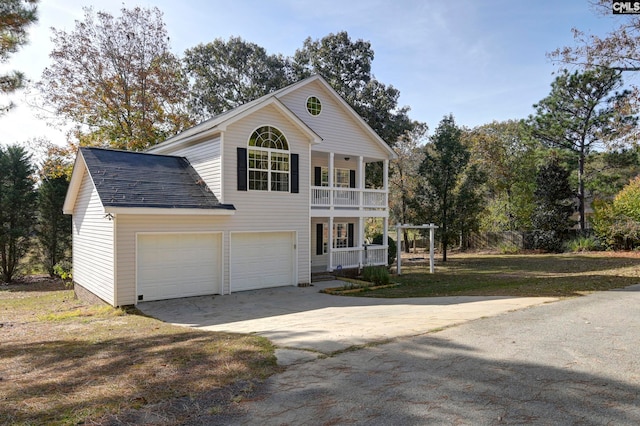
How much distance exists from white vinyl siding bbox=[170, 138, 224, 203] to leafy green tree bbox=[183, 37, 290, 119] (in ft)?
62.8

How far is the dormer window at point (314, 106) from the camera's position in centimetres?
1722

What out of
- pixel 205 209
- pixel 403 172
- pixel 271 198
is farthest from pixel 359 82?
pixel 205 209

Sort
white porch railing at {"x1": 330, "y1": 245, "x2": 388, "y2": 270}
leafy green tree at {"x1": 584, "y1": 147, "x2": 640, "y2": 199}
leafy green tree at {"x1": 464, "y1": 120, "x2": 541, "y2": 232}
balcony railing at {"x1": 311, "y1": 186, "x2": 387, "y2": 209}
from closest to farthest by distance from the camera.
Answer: balcony railing at {"x1": 311, "y1": 186, "x2": 387, "y2": 209} → white porch railing at {"x1": 330, "y1": 245, "x2": 388, "y2": 270} → leafy green tree at {"x1": 584, "y1": 147, "x2": 640, "y2": 199} → leafy green tree at {"x1": 464, "y1": 120, "x2": 541, "y2": 232}

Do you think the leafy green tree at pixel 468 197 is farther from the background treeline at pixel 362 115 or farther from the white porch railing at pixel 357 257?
the white porch railing at pixel 357 257

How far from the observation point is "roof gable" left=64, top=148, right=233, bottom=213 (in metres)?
11.2

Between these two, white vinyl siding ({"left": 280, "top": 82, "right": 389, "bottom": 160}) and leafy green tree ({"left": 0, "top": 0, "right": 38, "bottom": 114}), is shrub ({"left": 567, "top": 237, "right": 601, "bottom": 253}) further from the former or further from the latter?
leafy green tree ({"left": 0, "top": 0, "right": 38, "bottom": 114})

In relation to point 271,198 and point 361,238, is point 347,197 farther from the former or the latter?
point 271,198

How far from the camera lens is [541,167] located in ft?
93.6

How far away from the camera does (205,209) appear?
12.1m

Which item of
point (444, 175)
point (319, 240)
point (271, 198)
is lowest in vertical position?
point (319, 240)

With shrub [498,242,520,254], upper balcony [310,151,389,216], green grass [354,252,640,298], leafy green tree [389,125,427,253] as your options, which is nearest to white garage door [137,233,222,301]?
upper balcony [310,151,389,216]

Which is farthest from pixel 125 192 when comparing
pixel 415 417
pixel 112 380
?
pixel 415 417

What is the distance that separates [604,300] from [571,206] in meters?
21.8

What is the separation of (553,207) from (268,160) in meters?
22.6
